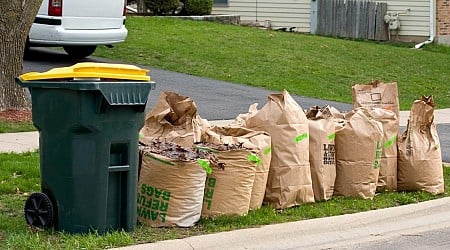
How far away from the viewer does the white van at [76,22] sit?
1705 cm

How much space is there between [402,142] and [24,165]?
371 cm

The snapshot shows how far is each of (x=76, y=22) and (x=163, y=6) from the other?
32.7 ft

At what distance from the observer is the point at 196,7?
2762cm

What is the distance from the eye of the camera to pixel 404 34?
94.4 feet

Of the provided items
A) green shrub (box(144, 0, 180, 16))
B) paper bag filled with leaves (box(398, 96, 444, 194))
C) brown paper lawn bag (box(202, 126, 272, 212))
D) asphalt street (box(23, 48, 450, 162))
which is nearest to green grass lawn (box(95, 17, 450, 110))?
asphalt street (box(23, 48, 450, 162))

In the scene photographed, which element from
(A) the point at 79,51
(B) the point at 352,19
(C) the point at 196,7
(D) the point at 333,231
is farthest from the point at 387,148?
(B) the point at 352,19

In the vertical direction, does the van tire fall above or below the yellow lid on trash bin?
below

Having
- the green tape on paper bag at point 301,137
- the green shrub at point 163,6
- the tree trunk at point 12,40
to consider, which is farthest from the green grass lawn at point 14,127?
the green shrub at point 163,6

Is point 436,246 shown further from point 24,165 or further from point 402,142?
point 24,165

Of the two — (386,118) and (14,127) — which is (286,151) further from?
(14,127)

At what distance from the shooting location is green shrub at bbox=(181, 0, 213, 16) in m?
27.5

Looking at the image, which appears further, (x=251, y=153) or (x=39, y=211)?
(x=251, y=153)

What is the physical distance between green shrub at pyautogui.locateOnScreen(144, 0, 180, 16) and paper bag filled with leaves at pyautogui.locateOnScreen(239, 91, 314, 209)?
19.1 meters

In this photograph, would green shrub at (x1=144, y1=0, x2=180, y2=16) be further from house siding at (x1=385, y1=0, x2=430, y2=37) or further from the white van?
the white van
